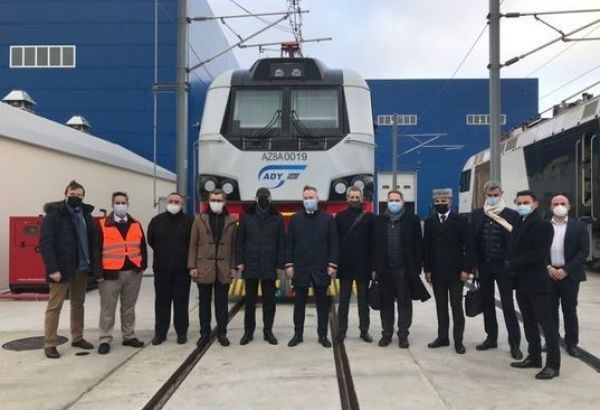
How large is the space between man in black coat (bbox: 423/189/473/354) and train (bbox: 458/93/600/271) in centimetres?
846

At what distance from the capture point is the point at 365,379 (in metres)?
5.99

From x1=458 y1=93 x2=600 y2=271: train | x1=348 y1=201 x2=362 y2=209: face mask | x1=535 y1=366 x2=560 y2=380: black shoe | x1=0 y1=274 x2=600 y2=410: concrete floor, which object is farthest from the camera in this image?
x1=458 y1=93 x2=600 y2=271: train

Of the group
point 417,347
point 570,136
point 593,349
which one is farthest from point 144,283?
→ point 570,136

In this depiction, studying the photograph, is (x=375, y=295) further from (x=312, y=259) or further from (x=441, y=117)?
(x=441, y=117)

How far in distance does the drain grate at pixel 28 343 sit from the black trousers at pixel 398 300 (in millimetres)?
3883

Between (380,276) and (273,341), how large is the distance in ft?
4.86

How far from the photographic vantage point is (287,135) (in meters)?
10.2

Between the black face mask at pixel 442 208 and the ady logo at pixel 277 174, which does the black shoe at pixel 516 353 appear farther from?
the ady logo at pixel 277 174

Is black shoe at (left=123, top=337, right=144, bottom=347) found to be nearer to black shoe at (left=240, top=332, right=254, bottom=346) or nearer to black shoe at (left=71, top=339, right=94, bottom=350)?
black shoe at (left=71, top=339, right=94, bottom=350)

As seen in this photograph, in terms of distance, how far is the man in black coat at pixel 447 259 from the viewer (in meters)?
7.15

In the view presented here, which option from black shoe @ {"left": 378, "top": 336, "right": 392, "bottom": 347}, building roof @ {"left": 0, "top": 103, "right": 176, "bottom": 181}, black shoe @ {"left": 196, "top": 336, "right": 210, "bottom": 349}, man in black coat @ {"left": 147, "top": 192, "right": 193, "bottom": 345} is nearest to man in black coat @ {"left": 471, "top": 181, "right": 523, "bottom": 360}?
black shoe @ {"left": 378, "top": 336, "right": 392, "bottom": 347}

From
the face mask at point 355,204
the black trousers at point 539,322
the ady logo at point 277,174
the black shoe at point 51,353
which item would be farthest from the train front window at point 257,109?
the black trousers at point 539,322

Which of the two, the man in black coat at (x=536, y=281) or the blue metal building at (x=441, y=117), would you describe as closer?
the man in black coat at (x=536, y=281)

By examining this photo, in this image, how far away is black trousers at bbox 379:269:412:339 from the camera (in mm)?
7395
